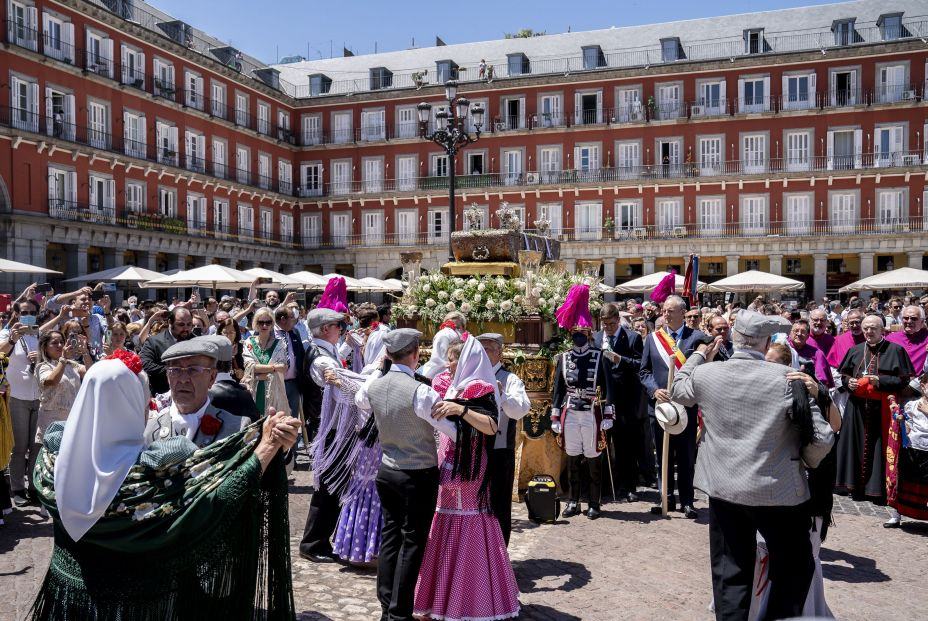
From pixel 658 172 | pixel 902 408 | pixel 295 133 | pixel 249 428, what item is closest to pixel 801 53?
pixel 658 172

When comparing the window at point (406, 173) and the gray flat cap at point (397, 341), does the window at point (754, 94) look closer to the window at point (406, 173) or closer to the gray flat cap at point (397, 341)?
the window at point (406, 173)

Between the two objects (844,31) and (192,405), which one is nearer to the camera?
(192,405)

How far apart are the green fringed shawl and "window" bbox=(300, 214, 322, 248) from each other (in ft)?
133

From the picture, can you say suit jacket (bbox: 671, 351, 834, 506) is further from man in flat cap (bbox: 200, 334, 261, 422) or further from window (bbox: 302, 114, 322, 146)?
window (bbox: 302, 114, 322, 146)

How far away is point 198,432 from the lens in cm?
358

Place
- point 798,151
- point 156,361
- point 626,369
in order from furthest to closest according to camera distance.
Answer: point 798,151 → point 626,369 → point 156,361

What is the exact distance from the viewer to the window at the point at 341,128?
42031 mm

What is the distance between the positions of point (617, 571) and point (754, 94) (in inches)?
1367

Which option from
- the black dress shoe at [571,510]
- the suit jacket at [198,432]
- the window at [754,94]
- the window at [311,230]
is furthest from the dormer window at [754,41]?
the suit jacket at [198,432]

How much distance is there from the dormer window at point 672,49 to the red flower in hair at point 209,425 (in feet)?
127

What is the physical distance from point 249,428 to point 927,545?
235 inches

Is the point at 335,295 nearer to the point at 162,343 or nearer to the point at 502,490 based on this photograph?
the point at 162,343

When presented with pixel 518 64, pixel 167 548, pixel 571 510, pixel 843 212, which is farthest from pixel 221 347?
pixel 518 64

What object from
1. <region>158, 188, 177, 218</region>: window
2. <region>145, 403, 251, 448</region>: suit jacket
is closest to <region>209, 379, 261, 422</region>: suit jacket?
<region>145, 403, 251, 448</region>: suit jacket
